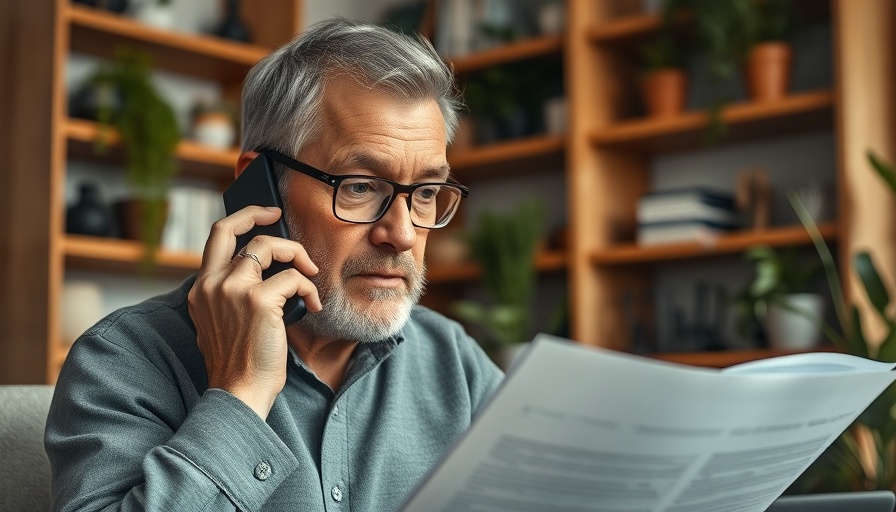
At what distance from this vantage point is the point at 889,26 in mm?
3236

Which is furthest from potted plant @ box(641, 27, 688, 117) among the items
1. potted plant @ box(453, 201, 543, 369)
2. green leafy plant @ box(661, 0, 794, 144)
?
potted plant @ box(453, 201, 543, 369)

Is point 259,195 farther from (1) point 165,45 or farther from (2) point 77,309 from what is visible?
(1) point 165,45

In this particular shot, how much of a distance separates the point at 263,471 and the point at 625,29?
9.23 feet

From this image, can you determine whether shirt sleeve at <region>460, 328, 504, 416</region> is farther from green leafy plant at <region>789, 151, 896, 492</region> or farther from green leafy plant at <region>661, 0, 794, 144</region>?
green leafy plant at <region>661, 0, 794, 144</region>

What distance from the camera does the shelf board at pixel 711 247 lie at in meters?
3.23

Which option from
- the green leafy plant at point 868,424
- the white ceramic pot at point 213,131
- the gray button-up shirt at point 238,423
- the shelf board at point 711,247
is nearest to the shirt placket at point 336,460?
the gray button-up shirt at point 238,423

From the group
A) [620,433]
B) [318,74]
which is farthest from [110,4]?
[620,433]

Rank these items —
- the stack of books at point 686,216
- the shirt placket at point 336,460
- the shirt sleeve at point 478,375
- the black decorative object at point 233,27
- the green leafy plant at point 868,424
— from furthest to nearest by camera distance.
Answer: the black decorative object at point 233,27, the stack of books at point 686,216, the green leafy plant at point 868,424, the shirt sleeve at point 478,375, the shirt placket at point 336,460

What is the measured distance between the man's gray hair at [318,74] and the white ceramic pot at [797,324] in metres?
2.04

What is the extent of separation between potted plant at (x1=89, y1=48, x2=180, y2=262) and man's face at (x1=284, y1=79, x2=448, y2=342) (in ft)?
7.54

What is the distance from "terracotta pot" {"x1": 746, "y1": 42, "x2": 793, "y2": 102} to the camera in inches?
131

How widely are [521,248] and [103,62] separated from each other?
158 centimetres

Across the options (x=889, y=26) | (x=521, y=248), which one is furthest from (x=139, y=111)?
(x=889, y=26)

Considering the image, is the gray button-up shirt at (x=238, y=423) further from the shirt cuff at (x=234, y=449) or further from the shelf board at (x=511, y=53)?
the shelf board at (x=511, y=53)
